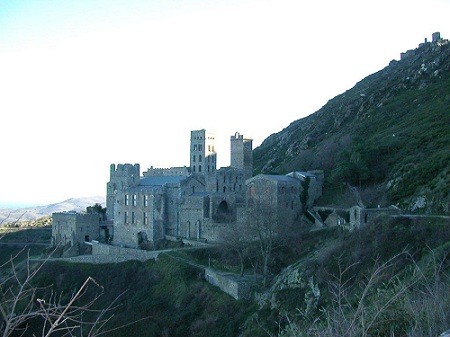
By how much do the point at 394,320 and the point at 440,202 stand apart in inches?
1093

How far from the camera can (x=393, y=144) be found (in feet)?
190

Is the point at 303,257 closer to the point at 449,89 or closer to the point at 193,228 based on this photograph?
the point at 193,228

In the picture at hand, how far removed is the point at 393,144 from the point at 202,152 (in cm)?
2868

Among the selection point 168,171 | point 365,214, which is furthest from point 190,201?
point 168,171

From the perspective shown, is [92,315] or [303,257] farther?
[92,315]

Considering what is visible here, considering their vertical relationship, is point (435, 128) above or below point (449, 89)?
below

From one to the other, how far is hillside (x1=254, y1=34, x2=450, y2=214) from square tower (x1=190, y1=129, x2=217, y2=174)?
11199 millimetres

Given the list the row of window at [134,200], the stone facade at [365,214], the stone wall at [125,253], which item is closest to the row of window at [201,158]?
the row of window at [134,200]

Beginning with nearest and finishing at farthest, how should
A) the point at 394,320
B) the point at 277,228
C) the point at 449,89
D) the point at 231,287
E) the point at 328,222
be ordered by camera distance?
the point at 394,320, the point at 231,287, the point at 277,228, the point at 328,222, the point at 449,89

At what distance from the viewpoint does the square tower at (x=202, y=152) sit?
7481 cm

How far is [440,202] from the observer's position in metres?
35.8

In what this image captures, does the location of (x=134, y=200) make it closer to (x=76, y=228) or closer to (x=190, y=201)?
(x=190, y=201)

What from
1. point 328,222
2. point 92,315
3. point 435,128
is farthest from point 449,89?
point 92,315

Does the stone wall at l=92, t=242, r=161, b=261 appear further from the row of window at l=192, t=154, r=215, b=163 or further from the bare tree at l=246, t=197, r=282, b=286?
the row of window at l=192, t=154, r=215, b=163
